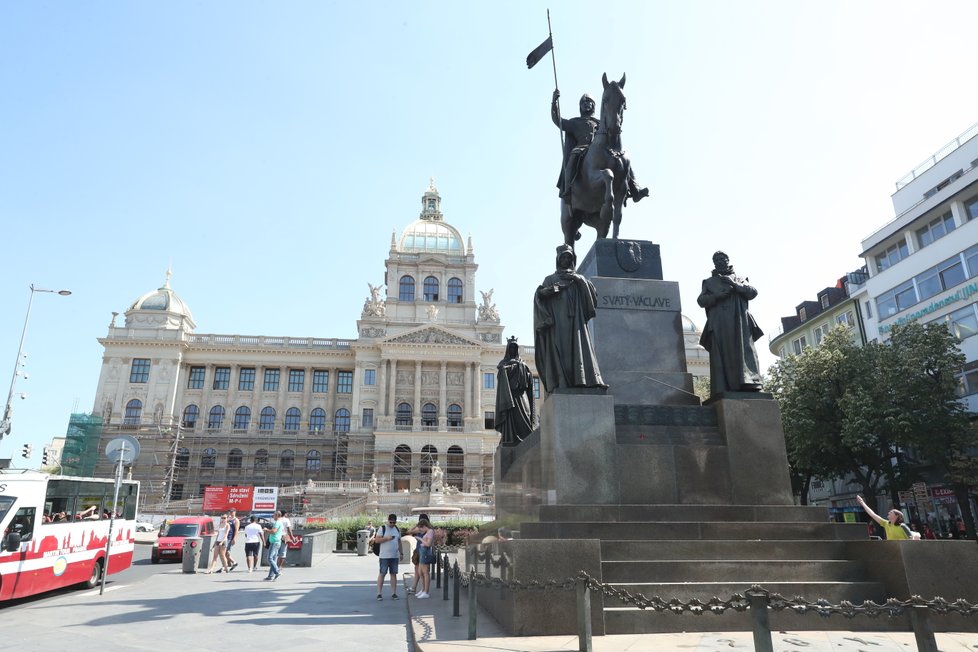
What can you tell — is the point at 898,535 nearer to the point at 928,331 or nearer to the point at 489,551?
the point at 489,551

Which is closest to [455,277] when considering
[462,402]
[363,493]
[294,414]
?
[462,402]

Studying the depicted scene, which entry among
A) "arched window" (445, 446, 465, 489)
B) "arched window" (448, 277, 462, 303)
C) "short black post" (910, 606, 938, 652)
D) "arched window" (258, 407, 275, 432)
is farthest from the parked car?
"arched window" (448, 277, 462, 303)

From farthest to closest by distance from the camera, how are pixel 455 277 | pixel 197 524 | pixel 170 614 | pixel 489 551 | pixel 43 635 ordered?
pixel 455 277 < pixel 197 524 < pixel 170 614 < pixel 43 635 < pixel 489 551

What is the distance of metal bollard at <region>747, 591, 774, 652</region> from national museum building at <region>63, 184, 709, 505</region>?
59.4m

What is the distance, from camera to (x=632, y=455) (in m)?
7.84

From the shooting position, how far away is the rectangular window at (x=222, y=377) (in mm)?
70000

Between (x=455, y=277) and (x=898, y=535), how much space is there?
2704 inches

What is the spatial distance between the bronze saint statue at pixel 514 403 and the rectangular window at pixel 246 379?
63.3m

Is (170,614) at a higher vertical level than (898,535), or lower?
lower

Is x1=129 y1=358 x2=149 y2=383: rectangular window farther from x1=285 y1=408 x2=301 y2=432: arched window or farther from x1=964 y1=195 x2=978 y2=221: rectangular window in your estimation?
x1=964 y1=195 x2=978 y2=221: rectangular window

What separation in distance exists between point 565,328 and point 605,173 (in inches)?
133

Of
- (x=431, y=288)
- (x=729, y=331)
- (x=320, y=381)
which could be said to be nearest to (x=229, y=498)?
(x=320, y=381)

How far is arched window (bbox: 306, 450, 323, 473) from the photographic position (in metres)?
67.3

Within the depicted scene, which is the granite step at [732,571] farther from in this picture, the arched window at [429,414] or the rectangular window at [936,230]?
the arched window at [429,414]
